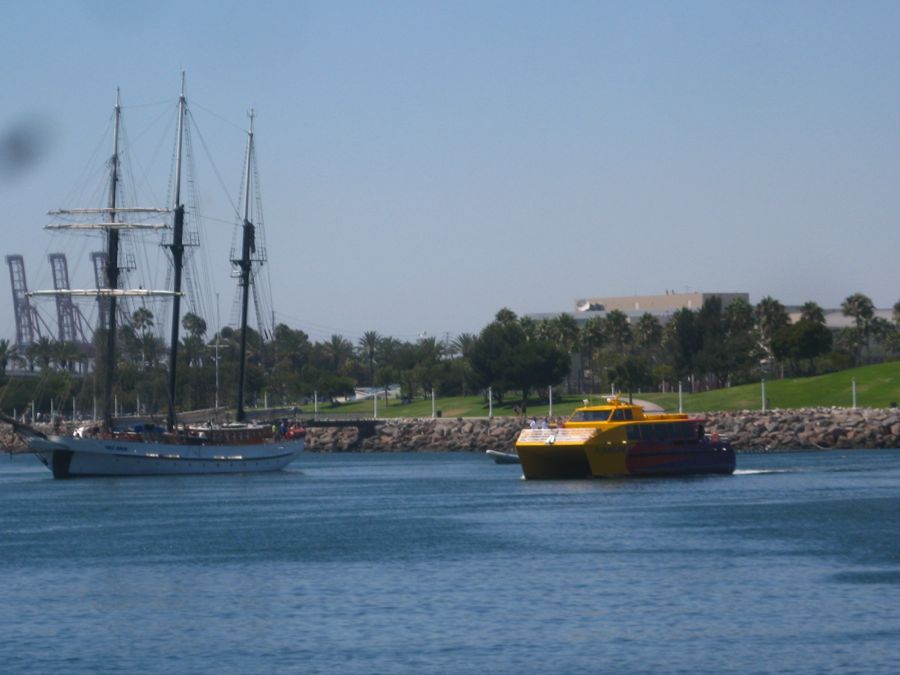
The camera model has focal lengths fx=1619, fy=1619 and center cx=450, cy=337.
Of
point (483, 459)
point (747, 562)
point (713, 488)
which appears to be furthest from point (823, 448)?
point (747, 562)

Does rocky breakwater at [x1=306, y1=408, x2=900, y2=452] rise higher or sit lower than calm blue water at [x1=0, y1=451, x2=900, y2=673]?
higher

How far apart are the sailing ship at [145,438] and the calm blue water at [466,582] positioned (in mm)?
23107

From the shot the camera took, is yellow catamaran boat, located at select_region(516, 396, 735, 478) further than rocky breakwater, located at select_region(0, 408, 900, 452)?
No

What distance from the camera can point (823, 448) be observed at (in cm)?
13850

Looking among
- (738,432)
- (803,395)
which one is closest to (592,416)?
(738,432)

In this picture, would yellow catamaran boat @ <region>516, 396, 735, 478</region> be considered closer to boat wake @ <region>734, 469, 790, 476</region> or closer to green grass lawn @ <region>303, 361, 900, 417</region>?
boat wake @ <region>734, 469, 790, 476</region>

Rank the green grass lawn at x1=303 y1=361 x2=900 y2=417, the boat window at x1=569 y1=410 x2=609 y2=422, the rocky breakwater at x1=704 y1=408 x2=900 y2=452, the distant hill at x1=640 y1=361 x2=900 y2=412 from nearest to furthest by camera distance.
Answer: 1. the boat window at x1=569 y1=410 x2=609 y2=422
2. the rocky breakwater at x1=704 y1=408 x2=900 y2=452
3. the distant hill at x1=640 y1=361 x2=900 y2=412
4. the green grass lawn at x1=303 y1=361 x2=900 y2=417

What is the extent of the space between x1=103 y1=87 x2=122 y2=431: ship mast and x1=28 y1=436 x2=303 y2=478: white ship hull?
3547 millimetres

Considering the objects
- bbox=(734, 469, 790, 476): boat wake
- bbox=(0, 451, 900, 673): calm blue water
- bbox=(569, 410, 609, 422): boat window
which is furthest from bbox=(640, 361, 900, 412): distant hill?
bbox=(0, 451, 900, 673): calm blue water

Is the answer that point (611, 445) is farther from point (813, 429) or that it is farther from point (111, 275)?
point (813, 429)

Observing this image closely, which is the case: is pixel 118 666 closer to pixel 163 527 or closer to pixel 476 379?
pixel 163 527

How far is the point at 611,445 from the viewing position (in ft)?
277

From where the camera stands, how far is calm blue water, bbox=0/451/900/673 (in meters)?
33.6

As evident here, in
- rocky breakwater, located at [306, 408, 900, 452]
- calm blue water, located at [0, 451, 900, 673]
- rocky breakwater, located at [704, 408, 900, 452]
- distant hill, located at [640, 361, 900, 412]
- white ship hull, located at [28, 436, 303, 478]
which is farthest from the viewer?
distant hill, located at [640, 361, 900, 412]
